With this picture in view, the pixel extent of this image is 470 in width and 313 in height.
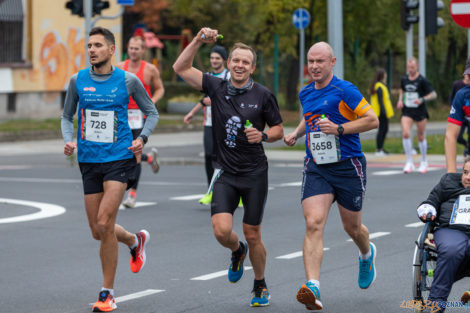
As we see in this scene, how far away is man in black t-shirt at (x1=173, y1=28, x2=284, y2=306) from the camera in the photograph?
7.56 m

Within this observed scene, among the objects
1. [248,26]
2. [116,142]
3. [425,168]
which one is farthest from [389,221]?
[248,26]

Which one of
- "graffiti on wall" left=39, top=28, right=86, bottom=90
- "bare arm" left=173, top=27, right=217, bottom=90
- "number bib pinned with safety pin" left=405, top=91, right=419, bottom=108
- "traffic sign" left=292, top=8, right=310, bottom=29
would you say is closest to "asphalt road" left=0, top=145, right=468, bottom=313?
"bare arm" left=173, top=27, right=217, bottom=90

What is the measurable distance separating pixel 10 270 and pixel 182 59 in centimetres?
262

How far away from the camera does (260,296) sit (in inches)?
295

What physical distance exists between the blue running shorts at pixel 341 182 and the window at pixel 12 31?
80.8 ft

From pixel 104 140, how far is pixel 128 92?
1.31ft

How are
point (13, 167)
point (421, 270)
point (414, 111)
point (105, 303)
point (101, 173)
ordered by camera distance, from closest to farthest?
point (421, 270), point (105, 303), point (101, 173), point (414, 111), point (13, 167)

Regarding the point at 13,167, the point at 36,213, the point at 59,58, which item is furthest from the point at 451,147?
the point at 59,58

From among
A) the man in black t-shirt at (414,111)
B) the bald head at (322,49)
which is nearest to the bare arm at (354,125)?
the bald head at (322,49)

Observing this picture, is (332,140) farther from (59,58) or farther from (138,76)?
(59,58)

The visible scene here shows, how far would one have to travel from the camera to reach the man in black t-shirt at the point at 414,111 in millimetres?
18109

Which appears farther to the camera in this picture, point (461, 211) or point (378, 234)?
point (378, 234)

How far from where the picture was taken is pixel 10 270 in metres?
9.03

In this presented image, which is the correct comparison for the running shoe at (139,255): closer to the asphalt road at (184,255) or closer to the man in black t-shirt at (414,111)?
the asphalt road at (184,255)
